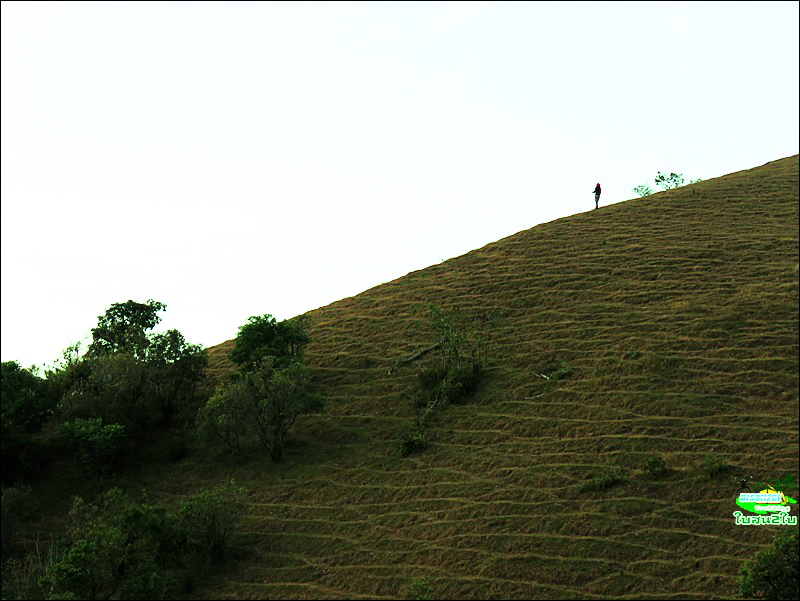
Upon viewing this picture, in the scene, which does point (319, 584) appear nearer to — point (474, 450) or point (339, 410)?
point (474, 450)

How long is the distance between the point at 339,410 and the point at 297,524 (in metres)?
8.67

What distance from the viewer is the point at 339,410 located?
40844 millimetres

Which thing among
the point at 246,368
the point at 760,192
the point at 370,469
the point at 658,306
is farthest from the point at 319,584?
the point at 760,192

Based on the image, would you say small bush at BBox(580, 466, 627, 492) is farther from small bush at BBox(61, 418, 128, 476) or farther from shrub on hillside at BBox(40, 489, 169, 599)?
small bush at BBox(61, 418, 128, 476)

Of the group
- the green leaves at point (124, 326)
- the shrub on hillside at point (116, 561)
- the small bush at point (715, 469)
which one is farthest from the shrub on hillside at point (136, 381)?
the small bush at point (715, 469)

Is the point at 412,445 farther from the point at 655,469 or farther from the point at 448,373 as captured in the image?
the point at 655,469

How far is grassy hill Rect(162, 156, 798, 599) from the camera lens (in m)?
28.2

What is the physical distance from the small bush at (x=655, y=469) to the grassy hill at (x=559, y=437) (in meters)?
0.22

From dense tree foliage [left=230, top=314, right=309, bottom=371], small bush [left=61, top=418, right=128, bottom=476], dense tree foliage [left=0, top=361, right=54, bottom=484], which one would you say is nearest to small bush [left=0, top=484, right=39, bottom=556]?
dense tree foliage [left=0, top=361, right=54, bottom=484]

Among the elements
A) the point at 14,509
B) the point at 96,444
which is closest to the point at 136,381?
the point at 96,444

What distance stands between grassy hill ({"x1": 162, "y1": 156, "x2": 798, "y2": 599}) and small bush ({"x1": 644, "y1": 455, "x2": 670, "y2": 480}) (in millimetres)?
225

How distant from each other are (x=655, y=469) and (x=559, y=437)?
4700mm

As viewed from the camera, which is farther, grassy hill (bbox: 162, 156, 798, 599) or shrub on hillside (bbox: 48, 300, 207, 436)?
shrub on hillside (bbox: 48, 300, 207, 436)

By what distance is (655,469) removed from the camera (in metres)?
30.6
